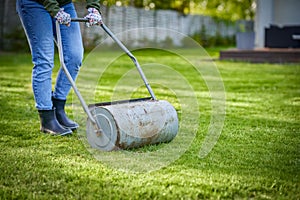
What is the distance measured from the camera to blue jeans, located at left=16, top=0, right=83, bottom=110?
3.52 metres

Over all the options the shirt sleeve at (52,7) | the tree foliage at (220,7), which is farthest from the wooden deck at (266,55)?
the tree foliage at (220,7)

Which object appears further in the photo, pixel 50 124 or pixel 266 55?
pixel 266 55

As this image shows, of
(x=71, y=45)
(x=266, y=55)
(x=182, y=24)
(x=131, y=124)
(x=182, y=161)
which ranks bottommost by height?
(x=182, y=24)

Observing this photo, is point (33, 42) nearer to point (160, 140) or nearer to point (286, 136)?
point (160, 140)

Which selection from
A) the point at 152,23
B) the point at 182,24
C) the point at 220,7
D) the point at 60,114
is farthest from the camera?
the point at 220,7

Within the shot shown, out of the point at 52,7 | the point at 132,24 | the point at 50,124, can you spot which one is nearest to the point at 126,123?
the point at 50,124

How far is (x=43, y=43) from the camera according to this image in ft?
11.6

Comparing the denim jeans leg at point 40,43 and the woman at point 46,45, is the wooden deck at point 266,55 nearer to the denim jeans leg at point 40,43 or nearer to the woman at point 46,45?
the woman at point 46,45

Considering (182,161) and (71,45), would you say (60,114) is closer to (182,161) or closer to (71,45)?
Answer: (71,45)

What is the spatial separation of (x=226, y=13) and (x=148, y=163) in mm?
32659

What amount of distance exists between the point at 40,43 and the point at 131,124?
968mm

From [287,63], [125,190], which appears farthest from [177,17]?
[125,190]

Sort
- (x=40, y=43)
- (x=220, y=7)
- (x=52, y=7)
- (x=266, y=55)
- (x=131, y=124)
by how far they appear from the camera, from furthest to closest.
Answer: (x=220, y=7), (x=266, y=55), (x=40, y=43), (x=52, y=7), (x=131, y=124)

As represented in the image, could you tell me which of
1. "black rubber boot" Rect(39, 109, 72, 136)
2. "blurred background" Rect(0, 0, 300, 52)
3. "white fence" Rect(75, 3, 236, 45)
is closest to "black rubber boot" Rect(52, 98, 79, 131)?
"black rubber boot" Rect(39, 109, 72, 136)
